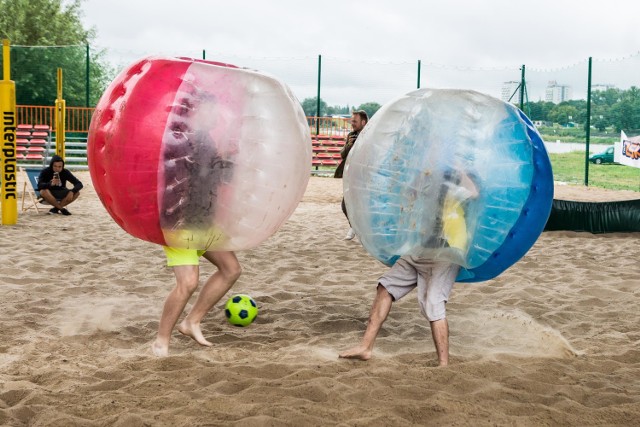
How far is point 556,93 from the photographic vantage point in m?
21.8

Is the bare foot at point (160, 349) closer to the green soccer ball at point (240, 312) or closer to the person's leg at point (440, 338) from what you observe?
the green soccer ball at point (240, 312)

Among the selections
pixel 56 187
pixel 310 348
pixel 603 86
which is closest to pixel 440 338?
pixel 310 348

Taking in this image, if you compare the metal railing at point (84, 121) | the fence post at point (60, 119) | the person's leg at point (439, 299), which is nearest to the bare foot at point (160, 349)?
the person's leg at point (439, 299)

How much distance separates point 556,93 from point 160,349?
19581 millimetres

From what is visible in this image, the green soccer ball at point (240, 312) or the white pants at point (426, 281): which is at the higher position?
the white pants at point (426, 281)

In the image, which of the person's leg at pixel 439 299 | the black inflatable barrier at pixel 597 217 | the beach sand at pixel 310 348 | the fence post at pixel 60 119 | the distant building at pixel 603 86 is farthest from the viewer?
the distant building at pixel 603 86

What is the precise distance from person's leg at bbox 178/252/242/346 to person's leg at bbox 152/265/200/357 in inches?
9.5

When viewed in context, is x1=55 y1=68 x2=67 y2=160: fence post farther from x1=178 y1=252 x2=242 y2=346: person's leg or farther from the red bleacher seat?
the red bleacher seat

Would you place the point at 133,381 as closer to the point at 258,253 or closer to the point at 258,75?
the point at 258,75

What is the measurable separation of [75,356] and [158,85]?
5.50 feet

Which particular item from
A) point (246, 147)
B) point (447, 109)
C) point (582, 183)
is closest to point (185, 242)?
point (246, 147)

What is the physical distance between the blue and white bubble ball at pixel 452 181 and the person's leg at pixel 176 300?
3.31 feet

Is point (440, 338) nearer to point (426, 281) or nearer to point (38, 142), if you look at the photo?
point (426, 281)

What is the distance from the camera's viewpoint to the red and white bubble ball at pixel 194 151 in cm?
369
